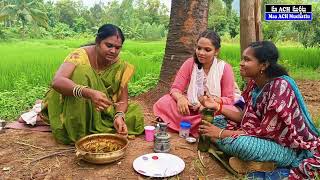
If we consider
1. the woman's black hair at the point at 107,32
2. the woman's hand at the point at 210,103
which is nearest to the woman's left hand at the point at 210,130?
the woman's hand at the point at 210,103

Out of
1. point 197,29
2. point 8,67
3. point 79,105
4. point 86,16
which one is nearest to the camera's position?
point 79,105

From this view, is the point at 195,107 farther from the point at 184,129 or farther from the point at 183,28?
the point at 183,28

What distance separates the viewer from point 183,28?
425cm

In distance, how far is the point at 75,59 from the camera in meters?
2.80

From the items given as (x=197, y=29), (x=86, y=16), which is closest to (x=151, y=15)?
(x=86, y=16)

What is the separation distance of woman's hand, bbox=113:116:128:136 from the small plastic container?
1.81ft

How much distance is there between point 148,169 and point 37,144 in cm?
111

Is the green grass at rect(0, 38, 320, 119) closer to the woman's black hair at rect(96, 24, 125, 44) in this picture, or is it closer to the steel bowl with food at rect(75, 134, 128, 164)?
the steel bowl with food at rect(75, 134, 128, 164)

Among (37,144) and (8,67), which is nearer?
(37,144)

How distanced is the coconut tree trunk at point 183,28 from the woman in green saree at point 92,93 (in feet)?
4.58

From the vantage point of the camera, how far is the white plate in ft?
7.80

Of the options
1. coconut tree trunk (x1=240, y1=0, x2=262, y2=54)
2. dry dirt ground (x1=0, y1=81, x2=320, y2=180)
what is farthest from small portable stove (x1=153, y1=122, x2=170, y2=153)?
coconut tree trunk (x1=240, y1=0, x2=262, y2=54)

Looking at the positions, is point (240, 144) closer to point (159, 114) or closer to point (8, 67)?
point (159, 114)

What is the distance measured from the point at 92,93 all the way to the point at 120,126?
487 mm
